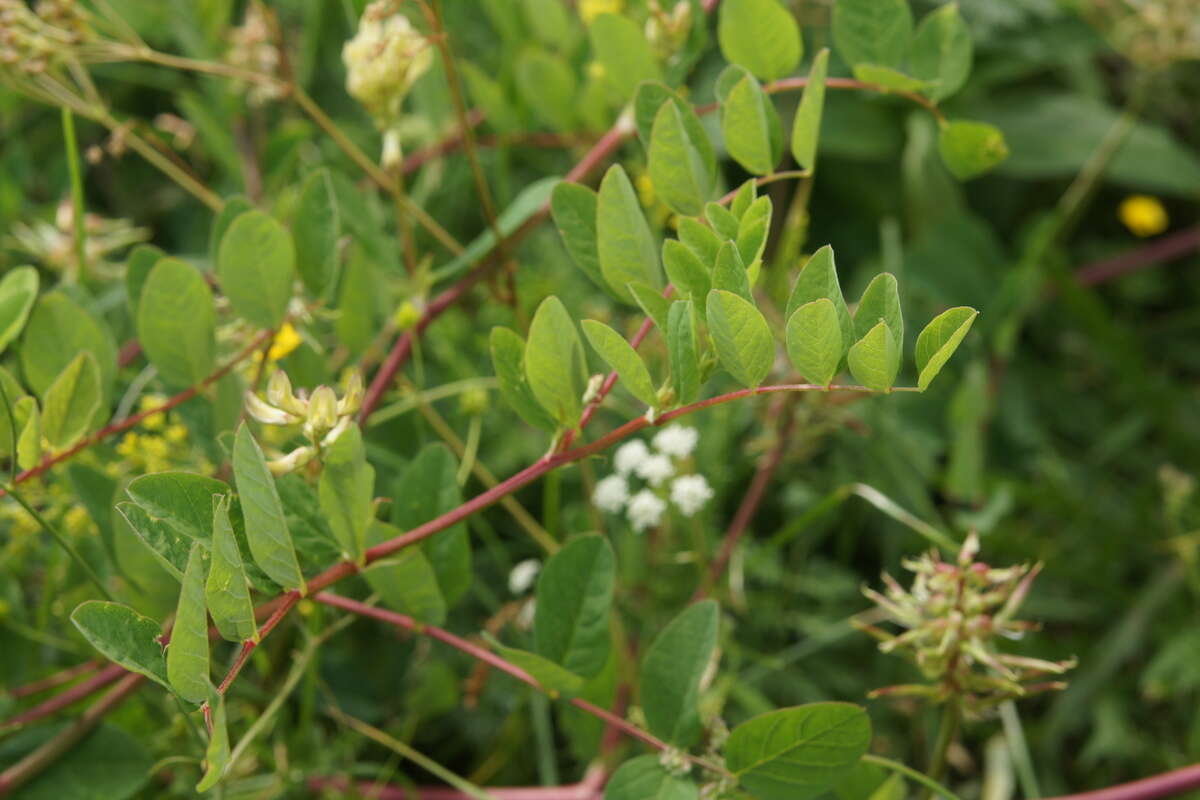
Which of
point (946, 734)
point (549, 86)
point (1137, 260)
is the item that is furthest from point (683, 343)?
point (1137, 260)

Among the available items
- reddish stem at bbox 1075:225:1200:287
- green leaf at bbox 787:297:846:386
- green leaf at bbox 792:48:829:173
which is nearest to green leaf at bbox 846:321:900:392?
green leaf at bbox 787:297:846:386

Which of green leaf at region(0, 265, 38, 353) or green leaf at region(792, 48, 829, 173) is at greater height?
green leaf at region(792, 48, 829, 173)

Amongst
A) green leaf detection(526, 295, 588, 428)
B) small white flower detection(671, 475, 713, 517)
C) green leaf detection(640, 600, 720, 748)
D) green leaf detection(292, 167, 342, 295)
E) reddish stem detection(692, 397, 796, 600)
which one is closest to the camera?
green leaf detection(526, 295, 588, 428)

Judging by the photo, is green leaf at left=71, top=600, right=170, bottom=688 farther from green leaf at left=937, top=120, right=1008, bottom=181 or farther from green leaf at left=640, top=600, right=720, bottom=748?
green leaf at left=937, top=120, right=1008, bottom=181

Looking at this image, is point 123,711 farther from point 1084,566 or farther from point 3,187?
point 1084,566

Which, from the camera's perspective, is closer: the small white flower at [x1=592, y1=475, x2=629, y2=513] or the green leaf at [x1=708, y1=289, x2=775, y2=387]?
the green leaf at [x1=708, y1=289, x2=775, y2=387]

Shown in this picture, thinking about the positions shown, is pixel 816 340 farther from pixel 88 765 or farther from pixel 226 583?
pixel 88 765
